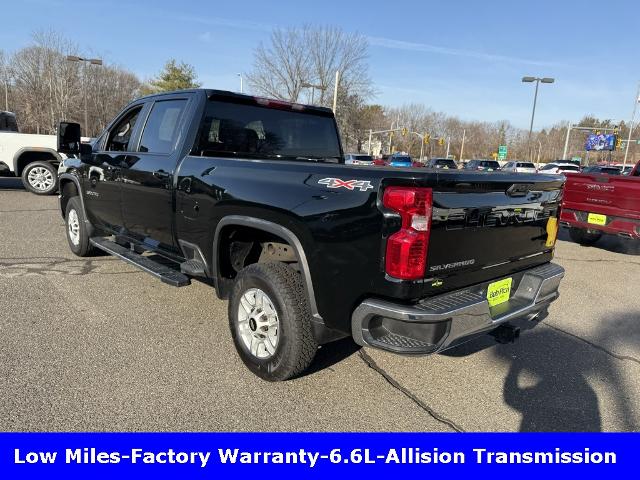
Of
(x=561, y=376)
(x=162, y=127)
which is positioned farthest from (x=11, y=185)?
(x=561, y=376)

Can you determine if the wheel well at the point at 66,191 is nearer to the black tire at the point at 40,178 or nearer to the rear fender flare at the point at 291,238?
the rear fender flare at the point at 291,238

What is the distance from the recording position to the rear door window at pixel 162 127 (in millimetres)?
4008

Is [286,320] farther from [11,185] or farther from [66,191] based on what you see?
[11,185]

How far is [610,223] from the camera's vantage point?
23.9 feet

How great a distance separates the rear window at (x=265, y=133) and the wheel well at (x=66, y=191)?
112 inches

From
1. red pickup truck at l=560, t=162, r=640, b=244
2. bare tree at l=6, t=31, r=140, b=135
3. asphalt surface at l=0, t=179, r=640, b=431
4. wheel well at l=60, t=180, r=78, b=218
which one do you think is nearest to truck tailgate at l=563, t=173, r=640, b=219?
red pickup truck at l=560, t=162, r=640, b=244

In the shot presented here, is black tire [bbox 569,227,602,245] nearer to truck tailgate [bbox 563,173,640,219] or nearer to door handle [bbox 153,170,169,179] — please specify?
truck tailgate [bbox 563,173,640,219]

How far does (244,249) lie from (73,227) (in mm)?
3622

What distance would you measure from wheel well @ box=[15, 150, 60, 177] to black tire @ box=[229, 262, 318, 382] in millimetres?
11041

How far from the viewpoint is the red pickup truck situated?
7.00 m

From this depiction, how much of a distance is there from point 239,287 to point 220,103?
1670mm

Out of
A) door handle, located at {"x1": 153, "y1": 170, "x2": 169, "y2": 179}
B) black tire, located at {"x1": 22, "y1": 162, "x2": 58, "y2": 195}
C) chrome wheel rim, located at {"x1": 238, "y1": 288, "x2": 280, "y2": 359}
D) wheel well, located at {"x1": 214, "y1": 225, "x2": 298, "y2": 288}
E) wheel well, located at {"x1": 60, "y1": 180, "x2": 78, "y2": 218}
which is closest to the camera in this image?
chrome wheel rim, located at {"x1": 238, "y1": 288, "x2": 280, "y2": 359}
